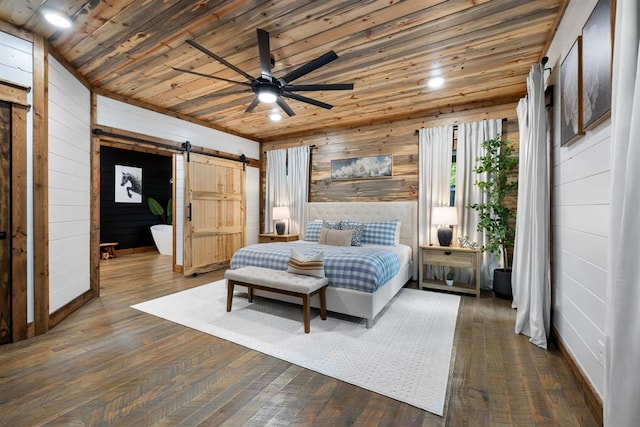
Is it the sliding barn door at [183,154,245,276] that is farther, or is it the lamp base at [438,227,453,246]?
the sliding barn door at [183,154,245,276]

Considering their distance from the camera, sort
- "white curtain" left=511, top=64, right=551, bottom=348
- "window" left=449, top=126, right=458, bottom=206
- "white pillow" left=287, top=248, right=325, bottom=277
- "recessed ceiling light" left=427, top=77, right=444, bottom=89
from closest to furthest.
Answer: "white curtain" left=511, top=64, right=551, bottom=348 → "white pillow" left=287, top=248, right=325, bottom=277 → "recessed ceiling light" left=427, top=77, right=444, bottom=89 → "window" left=449, top=126, right=458, bottom=206

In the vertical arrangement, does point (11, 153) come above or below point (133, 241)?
above

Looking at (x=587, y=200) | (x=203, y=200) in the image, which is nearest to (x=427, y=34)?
(x=587, y=200)

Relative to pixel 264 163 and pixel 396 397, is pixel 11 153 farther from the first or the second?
pixel 264 163

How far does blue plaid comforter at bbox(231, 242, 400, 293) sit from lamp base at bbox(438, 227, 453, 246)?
91 cm

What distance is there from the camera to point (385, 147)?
16.4ft

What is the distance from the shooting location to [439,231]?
4152mm

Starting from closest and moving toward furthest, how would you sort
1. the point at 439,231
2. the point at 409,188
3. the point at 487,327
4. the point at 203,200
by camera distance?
the point at 487,327 → the point at 439,231 → the point at 409,188 → the point at 203,200

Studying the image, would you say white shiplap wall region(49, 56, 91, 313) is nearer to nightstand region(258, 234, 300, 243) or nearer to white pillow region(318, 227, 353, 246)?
nightstand region(258, 234, 300, 243)

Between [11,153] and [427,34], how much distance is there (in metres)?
3.81

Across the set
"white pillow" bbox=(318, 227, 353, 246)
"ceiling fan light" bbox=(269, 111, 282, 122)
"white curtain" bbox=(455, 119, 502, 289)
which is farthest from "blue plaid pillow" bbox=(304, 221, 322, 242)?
"white curtain" bbox=(455, 119, 502, 289)

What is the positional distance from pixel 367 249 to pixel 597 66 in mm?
2615

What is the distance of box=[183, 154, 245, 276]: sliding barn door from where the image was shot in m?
4.98

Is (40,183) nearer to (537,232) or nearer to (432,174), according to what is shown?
(537,232)
